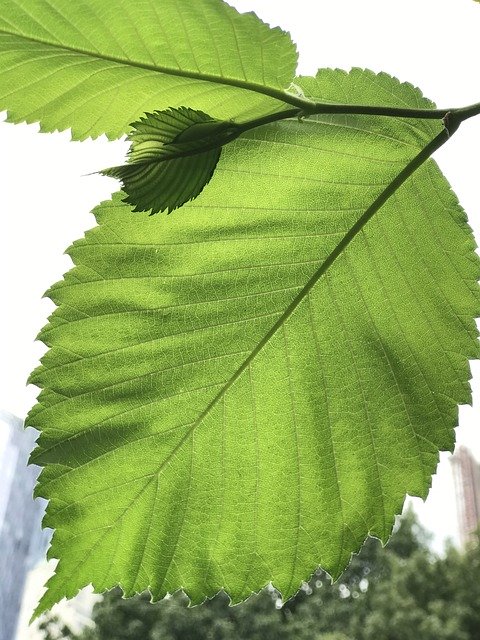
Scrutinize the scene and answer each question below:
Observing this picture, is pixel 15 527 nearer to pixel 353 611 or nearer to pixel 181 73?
pixel 353 611

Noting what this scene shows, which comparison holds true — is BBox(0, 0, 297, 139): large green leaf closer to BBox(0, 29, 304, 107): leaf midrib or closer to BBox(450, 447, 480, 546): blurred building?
BBox(0, 29, 304, 107): leaf midrib

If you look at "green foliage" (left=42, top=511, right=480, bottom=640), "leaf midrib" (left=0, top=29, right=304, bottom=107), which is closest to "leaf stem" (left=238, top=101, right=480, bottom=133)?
"leaf midrib" (left=0, top=29, right=304, bottom=107)

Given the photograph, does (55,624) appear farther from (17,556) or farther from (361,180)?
(361,180)

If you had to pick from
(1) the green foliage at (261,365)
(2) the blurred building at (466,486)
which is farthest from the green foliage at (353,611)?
(1) the green foliage at (261,365)

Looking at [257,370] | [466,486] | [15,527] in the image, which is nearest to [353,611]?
[15,527]

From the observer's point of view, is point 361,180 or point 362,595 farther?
point 362,595

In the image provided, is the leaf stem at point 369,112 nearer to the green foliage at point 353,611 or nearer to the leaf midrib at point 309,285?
the leaf midrib at point 309,285

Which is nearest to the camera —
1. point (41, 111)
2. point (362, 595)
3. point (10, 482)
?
point (41, 111)

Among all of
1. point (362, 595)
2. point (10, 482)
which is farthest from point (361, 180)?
point (10, 482)
